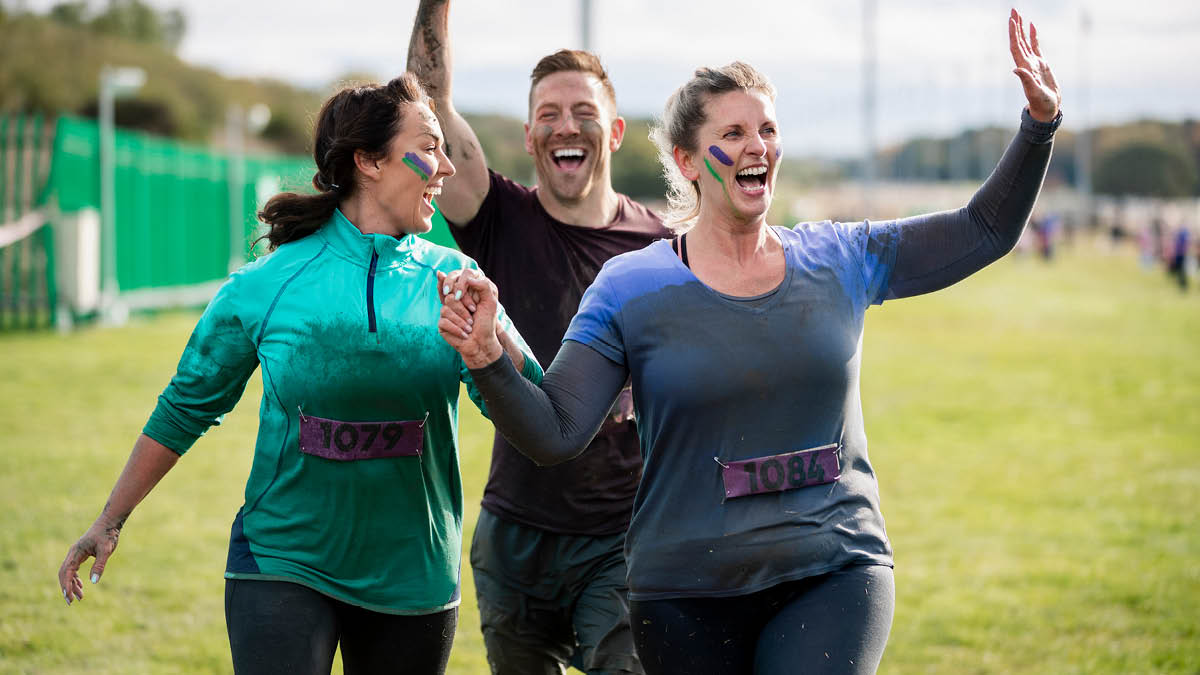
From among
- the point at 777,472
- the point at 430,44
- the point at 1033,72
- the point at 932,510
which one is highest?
the point at 430,44

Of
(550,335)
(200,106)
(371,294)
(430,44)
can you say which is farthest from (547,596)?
(200,106)

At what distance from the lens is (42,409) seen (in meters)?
12.4

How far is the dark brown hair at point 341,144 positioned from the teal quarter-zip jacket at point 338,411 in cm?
11

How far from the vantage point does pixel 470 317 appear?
2965 mm

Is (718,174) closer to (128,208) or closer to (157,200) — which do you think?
(128,208)

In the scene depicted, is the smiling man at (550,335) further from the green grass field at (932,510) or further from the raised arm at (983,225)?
the green grass field at (932,510)

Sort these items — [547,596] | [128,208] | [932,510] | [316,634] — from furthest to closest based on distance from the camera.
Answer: [128,208] → [932,510] → [547,596] → [316,634]

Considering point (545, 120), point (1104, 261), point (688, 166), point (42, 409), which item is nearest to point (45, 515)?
point (42, 409)

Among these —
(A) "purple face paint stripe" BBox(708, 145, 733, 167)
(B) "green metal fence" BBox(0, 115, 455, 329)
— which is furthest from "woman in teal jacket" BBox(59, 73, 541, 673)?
(B) "green metal fence" BBox(0, 115, 455, 329)

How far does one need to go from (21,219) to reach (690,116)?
17.7 m

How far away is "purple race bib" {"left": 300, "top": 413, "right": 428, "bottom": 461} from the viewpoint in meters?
3.32

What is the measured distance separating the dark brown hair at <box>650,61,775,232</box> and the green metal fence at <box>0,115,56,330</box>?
1672 cm

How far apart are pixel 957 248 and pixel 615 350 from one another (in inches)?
39.0

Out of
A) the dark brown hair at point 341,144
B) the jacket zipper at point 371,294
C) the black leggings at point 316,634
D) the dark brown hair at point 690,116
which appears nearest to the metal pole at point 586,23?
the dark brown hair at point 690,116
